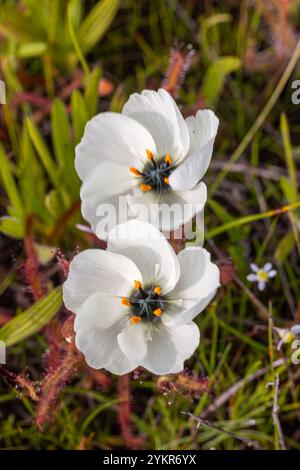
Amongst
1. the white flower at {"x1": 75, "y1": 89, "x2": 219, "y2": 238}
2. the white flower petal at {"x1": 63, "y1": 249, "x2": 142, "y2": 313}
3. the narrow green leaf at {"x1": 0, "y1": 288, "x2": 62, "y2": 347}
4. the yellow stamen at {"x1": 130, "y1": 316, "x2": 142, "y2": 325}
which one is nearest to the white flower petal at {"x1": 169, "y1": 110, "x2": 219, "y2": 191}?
the white flower at {"x1": 75, "y1": 89, "x2": 219, "y2": 238}

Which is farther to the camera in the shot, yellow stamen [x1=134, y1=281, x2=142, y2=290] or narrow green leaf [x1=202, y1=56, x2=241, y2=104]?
narrow green leaf [x1=202, y1=56, x2=241, y2=104]

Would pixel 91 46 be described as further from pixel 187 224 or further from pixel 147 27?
pixel 187 224

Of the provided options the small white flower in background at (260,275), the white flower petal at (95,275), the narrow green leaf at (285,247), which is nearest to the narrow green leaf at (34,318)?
the white flower petal at (95,275)

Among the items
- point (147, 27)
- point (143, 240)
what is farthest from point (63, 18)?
point (143, 240)

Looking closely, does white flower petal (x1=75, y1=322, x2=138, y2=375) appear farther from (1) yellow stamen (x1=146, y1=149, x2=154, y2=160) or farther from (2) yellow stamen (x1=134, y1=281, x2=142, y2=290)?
(1) yellow stamen (x1=146, y1=149, x2=154, y2=160)

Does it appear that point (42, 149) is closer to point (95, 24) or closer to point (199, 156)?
point (95, 24)

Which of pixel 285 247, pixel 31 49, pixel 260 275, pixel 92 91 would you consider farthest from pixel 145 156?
pixel 31 49
